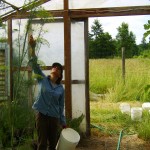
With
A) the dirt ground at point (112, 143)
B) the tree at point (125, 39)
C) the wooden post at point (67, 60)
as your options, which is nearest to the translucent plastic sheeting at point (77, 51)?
the wooden post at point (67, 60)

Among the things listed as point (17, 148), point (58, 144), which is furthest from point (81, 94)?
point (17, 148)

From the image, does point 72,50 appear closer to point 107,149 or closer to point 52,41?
point 52,41

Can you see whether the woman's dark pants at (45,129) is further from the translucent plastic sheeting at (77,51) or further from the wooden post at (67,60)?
the translucent plastic sheeting at (77,51)

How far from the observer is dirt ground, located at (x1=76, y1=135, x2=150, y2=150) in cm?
655

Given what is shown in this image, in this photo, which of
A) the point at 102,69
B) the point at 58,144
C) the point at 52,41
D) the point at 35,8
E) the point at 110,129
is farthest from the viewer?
the point at 102,69

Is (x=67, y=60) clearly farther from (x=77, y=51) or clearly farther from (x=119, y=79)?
(x=119, y=79)

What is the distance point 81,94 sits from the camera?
7195 mm

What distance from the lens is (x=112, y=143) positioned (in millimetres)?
6895

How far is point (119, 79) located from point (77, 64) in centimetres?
536

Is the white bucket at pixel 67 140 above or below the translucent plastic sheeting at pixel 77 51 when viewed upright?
below

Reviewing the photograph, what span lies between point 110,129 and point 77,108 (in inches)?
46.7

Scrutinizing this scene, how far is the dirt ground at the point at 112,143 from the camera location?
21.5 feet

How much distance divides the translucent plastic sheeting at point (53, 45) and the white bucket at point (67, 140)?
6.27ft

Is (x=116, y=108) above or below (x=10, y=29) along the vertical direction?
below
